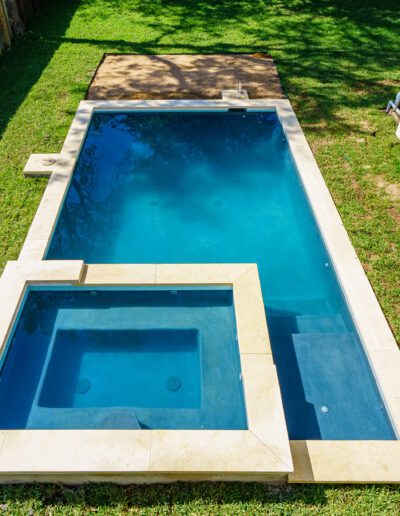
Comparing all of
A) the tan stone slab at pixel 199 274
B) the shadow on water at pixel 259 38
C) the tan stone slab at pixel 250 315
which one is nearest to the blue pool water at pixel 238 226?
the tan stone slab at pixel 250 315

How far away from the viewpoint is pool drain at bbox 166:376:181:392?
4.82 m

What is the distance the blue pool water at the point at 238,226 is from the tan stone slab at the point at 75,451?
1800mm

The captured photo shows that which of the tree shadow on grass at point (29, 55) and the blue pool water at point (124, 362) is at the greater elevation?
the tree shadow on grass at point (29, 55)

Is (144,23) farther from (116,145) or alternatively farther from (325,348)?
(325,348)

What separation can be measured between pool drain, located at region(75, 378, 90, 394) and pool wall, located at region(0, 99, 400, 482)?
1.13 m

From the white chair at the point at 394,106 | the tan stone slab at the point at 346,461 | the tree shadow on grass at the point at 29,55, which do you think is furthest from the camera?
the tree shadow on grass at the point at 29,55

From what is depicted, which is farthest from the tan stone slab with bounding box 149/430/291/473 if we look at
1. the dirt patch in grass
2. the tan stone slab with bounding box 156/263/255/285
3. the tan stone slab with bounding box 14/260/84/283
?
the dirt patch in grass

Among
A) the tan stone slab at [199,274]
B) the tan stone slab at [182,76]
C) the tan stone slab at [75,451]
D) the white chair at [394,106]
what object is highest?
the white chair at [394,106]

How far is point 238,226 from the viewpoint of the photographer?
7.11 metres

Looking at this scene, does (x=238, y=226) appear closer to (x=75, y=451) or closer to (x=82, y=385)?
(x=82, y=385)

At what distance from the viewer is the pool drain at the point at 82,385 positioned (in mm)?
4793

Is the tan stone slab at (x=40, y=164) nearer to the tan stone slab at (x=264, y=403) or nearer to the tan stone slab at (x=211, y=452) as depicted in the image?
the tan stone slab at (x=264, y=403)

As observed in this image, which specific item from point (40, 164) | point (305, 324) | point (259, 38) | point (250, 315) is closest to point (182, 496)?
point (250, 315)

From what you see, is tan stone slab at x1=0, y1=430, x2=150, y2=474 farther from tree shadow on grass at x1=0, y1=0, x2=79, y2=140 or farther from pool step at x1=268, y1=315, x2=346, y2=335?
tree shadow on grass at x1=0, y1=0, x2=79, y2=140
